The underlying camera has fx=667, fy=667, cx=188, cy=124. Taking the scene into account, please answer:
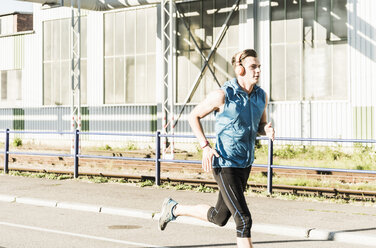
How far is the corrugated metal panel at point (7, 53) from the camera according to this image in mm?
34375

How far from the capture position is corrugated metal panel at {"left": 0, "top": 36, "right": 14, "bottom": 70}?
3438cm

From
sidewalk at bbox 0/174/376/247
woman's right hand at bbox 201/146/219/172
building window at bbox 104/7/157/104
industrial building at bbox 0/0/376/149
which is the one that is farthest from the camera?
building window at bbox 104/7/157/104

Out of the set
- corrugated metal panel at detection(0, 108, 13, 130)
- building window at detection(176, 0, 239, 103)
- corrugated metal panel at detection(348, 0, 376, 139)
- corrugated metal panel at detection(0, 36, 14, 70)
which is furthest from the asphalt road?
Answer: corrugated metal panel at detection(0, 36, 14, 70)

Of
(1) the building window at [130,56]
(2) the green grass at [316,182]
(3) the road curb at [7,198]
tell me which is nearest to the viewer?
(3) the road curb at [7,198]

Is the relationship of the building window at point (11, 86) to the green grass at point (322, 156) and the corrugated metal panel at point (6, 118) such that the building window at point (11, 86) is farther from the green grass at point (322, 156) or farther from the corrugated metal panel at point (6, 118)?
the green grass at point (322, 156)

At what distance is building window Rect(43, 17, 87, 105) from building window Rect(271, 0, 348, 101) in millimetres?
10146

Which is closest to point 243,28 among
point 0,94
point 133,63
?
point 133,63

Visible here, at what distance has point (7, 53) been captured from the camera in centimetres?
3475

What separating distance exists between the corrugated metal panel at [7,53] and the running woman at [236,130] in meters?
29.9

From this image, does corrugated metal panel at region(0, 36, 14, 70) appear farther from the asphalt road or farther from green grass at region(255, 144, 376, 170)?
the asphalt road

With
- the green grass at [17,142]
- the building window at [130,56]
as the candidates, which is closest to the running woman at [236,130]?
the building window at [130,56]

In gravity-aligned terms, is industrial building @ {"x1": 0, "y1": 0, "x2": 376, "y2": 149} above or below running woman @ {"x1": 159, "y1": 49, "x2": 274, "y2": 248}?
above

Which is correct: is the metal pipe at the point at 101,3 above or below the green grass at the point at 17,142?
above

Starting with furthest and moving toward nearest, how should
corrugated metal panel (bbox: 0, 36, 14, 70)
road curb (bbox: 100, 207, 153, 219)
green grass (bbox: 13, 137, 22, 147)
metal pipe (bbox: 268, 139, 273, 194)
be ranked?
corrugated metal panel (bbox: 0, 36, 14, 70), green grass (bbox: 13, 137, 22, 147), metal pipe (bbox: 268, 139, 273, 194), road curb (bbox: 100, 207, 153, 219)
